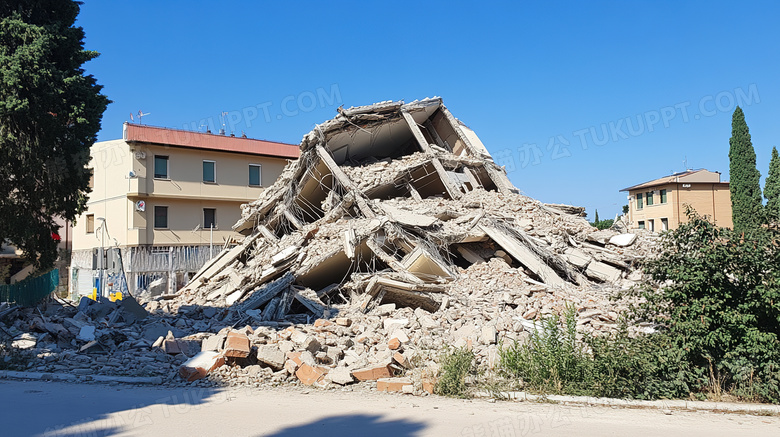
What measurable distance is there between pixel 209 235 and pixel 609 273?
906 inches

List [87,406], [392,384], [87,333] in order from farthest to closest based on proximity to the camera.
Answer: [87,333]
[392,384]
[87,406]

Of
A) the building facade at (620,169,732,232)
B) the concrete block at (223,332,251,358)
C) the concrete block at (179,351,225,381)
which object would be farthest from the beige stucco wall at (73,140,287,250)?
the building facade at (620,169,732,232)

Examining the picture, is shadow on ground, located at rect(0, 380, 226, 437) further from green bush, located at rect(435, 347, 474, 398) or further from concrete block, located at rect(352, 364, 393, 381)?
green bush, located at rect(435, 347, 474, 398)

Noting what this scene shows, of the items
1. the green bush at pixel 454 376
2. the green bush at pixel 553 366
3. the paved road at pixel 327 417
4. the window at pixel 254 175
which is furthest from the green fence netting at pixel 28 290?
the window at pixel 254 175

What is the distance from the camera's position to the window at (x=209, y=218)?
30297mm

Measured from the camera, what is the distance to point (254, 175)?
31984mm

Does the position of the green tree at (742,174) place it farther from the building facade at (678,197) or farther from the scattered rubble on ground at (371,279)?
the scattered rubble on ground at (371,279)

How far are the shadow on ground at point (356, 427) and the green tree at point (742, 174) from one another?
31.8m

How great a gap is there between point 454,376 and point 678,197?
129ft

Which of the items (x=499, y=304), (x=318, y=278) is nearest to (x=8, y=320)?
(x=318, y=278)

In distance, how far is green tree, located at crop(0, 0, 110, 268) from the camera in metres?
11.2

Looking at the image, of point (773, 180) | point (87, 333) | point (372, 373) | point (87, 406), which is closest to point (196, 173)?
point (87, 333)

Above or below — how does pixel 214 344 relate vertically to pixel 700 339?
below

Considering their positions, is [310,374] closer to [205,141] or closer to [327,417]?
[327,417]
